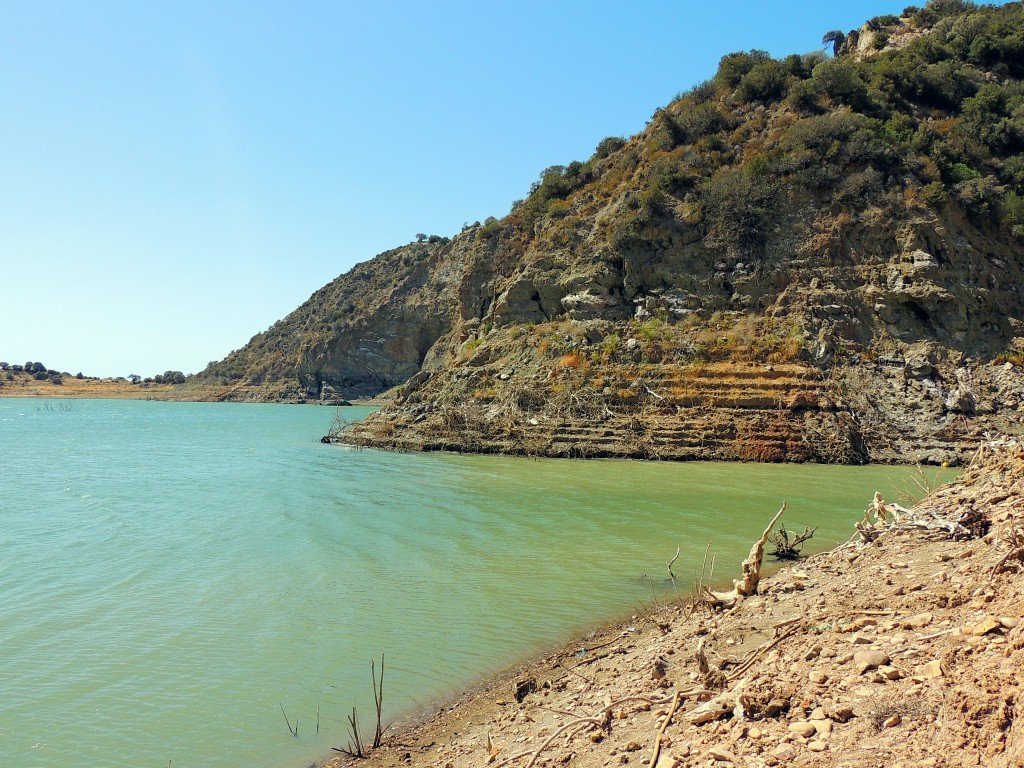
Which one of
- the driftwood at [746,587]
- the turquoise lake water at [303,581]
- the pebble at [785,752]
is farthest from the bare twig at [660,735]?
the turquoise lake water at [303,581]

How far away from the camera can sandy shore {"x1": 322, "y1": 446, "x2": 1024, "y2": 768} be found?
3.55 metres

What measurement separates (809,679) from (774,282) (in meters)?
29.6

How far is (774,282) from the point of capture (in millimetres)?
31406

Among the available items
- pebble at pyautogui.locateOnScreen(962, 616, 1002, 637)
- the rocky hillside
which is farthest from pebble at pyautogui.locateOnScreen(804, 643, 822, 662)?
the rocky hillside

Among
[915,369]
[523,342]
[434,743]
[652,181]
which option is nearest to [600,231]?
[652,181]

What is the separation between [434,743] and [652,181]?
1330 inches

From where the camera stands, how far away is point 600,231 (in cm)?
3622

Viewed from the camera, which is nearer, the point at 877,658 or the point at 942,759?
the point at 942,759

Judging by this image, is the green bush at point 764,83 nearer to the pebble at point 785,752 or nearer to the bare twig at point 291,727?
the bare twig at point 291,727

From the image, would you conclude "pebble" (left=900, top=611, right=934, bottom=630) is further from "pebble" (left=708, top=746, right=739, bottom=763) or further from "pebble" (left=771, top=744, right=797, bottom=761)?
"pebble" (left=708, top=746, right=739, bottom=763)

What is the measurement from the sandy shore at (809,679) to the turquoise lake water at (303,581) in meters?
1.21

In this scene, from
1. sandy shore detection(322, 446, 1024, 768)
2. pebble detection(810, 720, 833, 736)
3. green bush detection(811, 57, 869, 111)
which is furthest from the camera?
green bush detection(811, 57, 869, 111)

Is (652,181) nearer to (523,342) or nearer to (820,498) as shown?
(523,342)

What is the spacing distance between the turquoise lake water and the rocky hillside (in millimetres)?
4286
